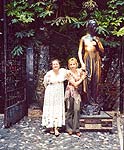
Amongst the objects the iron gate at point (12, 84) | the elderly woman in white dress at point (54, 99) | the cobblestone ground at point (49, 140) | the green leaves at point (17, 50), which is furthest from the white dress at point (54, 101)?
the green leaves at point (17, 50)

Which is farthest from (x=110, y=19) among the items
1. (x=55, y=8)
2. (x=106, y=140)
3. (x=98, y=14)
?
(x=106, y=140)

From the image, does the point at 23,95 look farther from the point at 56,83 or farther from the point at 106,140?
the point at 106,140

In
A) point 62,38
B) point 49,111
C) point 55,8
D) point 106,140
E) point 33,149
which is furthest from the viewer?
point 62,38

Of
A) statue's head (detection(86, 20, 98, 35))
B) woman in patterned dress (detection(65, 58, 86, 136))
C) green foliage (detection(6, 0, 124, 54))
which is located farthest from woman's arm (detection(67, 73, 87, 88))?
green foliage (detection(6, 0, 124, 54))

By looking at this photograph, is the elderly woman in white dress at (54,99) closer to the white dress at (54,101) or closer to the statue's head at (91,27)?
the white dress at (54,101)

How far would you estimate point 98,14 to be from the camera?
8594 millimetres

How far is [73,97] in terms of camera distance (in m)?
7.14

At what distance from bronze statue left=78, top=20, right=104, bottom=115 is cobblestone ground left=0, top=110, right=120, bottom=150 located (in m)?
0.96

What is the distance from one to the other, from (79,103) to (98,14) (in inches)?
100

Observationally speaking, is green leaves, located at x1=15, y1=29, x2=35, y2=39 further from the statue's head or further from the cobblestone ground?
the cobblestone ground

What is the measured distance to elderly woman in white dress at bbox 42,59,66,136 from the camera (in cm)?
708

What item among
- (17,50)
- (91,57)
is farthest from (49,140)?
(17,50)

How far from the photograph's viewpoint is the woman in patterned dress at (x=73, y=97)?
7.05 meters

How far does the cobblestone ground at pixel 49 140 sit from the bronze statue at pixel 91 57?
0.96 meters
